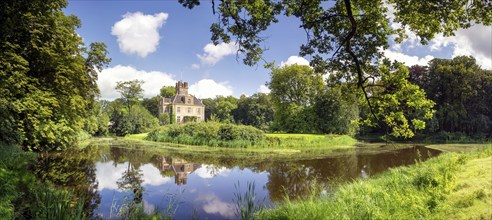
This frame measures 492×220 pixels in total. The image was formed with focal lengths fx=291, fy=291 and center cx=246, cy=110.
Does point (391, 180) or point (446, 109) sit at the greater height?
point (446, 109)

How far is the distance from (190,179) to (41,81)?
Result: 10.6 metres

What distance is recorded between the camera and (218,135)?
2384 cm

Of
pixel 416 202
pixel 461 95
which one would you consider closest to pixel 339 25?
pixel 416 202

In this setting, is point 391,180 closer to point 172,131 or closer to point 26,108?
point 26,108

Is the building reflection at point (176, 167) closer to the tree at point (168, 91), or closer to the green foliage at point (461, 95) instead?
the green foliage at point (461, 95)

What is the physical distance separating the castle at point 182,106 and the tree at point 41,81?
122 feet

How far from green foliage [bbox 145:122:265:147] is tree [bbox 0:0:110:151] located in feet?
30.0

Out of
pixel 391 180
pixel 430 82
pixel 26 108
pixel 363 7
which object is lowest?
pixel 391 180

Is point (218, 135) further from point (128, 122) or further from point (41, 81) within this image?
point (128, 122)

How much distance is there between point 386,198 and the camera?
5.72 meters

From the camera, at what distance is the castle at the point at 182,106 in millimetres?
56062

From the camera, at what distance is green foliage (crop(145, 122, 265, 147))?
75.2 feet

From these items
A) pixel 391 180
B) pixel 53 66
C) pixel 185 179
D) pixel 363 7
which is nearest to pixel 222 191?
pixel 185 179

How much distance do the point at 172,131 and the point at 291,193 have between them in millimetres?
20931
